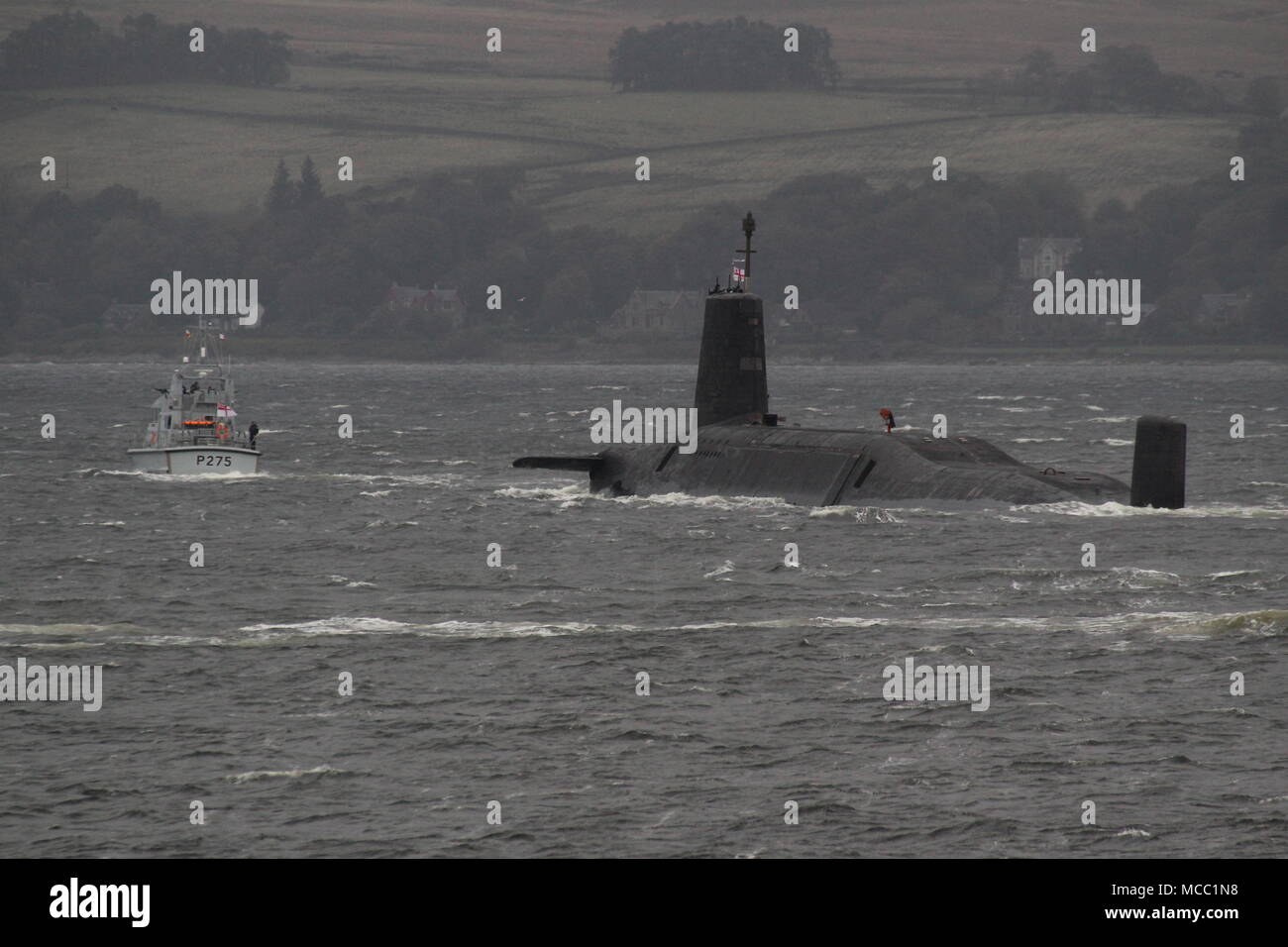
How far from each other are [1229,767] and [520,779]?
953cm

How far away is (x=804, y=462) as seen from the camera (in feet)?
195

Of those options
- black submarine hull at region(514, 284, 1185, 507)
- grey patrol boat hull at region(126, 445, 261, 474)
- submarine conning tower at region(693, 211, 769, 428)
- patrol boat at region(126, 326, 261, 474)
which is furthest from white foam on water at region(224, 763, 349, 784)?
grey patrol boat hull at region(126, 445, 261, 474)

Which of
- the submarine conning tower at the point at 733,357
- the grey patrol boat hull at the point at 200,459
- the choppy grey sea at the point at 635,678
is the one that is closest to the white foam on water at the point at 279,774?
the choppy grey sea at the point at 635,678

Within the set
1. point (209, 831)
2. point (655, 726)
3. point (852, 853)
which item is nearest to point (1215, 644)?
point (655, 726)

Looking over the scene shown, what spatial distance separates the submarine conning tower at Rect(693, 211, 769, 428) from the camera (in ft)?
207

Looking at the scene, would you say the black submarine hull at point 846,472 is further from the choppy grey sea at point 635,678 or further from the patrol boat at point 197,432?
the patrol boat at point 197,432

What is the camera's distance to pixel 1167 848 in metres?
23.0

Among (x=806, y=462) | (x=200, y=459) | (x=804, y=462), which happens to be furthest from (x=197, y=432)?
(x=806, y=462)

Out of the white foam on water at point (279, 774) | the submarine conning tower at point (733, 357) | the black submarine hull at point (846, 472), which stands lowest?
the white foam on water at point (279, 774)

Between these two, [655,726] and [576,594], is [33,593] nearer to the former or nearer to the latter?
[576,594]

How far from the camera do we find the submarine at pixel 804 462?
55.0 metres

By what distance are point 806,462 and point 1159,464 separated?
1068 centimetres

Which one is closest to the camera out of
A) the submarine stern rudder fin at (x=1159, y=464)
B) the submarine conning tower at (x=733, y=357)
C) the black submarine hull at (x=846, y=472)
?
the submarine stern rudder fin at (x=1159, y=464)

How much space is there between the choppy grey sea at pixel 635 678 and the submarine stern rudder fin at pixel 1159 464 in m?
0.66
